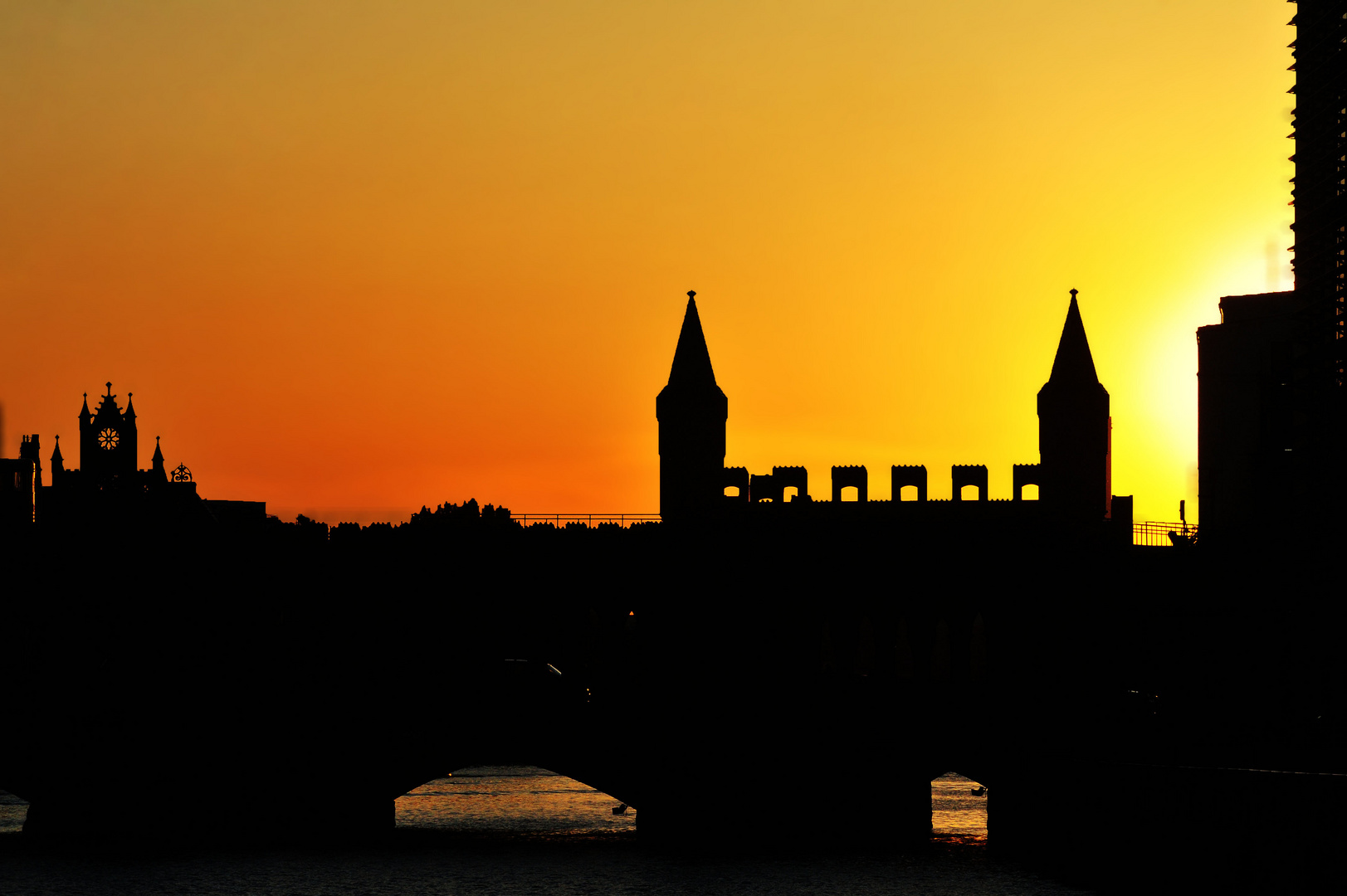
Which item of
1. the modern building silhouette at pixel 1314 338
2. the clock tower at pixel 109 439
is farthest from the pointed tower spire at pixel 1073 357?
the clock tower at pixel 109 439

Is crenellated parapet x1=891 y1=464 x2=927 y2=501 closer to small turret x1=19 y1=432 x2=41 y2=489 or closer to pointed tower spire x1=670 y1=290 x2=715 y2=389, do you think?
pointed tower spire x1=670 y1=290 x2=715 y2=389

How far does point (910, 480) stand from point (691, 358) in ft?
23.0

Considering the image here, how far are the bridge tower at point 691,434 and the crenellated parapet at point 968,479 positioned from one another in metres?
6.23

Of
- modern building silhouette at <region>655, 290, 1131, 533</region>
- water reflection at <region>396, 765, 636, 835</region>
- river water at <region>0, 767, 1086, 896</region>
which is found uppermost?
modern building silhouette at <region>655, 290, 1131, 533</region>

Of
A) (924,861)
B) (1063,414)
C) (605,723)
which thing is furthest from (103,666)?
(1063,414)

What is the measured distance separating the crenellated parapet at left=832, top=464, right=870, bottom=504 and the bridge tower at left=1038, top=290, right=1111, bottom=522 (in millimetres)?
4787

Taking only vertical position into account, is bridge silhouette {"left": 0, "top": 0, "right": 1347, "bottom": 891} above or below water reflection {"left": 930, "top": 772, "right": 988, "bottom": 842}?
above

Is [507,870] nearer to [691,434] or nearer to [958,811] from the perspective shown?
[691,434]

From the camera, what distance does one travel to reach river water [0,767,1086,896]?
34594 mm

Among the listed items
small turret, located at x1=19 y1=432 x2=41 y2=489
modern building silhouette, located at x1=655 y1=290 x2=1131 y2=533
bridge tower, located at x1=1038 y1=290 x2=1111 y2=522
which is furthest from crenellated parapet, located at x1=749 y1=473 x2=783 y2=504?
small turret, located at x1=19 y1=432 x2=41 y2=489

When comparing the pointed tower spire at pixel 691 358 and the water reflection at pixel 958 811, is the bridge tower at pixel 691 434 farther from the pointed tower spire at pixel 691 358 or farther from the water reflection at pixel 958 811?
the water reflection at pixel 958 811

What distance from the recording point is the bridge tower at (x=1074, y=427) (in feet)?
147

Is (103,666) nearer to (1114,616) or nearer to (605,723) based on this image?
(605,723)

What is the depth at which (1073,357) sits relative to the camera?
46406 mm
